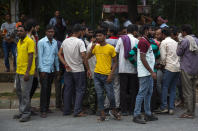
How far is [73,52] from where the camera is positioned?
8297 mm

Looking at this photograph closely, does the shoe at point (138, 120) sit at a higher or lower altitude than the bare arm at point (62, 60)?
lower

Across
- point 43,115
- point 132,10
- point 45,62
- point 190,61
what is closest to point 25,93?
point 43,115

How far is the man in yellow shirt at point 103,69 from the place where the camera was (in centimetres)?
791

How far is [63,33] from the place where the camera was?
13469mm

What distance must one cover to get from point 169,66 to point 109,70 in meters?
1.45

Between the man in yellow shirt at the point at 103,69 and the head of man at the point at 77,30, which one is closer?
the man in yellow shirt at the point at 103,69

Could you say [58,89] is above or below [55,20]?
below

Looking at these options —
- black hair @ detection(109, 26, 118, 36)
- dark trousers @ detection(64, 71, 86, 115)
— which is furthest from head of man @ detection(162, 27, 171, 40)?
dark trousers @ detection(64, 71, 86, 115)

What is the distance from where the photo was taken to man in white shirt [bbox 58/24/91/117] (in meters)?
8.29

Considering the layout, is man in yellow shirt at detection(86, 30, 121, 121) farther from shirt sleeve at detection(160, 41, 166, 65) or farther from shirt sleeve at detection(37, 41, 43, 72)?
shirt sleeve at detection(160, 41, 166, 65)

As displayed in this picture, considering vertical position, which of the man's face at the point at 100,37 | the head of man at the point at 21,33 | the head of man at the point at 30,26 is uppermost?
the head of man at the point at 30,26

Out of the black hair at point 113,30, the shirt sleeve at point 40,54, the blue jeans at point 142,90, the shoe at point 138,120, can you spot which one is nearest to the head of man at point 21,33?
the shirt sleeve at point 40,54

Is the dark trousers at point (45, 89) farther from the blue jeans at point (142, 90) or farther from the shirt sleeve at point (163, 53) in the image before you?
the shirt sleeve at point (163, 53)

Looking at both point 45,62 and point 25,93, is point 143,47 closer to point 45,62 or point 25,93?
point 45,62
